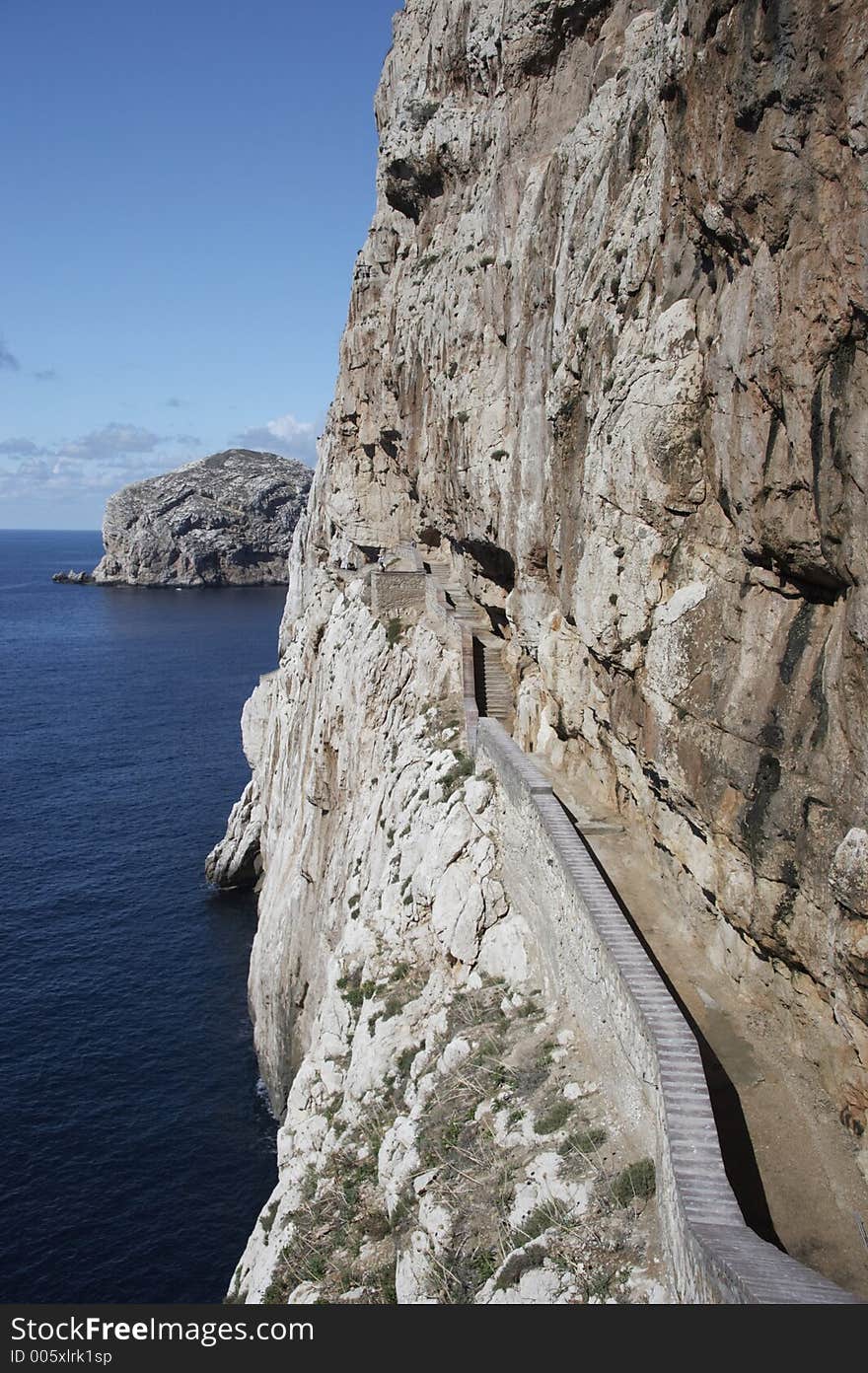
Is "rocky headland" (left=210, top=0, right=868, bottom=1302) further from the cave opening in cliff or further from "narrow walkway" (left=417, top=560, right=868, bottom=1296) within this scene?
the cave opening in cliff

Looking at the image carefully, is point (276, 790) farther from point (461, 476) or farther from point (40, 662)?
point (40, 662)

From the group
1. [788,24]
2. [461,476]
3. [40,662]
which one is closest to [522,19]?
[461,476]

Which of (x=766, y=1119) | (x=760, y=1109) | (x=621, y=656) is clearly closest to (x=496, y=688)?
(x=621, y=656)

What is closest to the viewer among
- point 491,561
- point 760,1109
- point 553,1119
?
point 760,1109

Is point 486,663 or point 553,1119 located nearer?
point 553,1119

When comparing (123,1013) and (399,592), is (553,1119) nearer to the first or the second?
(399,592)

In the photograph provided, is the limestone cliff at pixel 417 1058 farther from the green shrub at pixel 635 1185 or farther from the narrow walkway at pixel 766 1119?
the narrow walkway at pixel 766 1119
